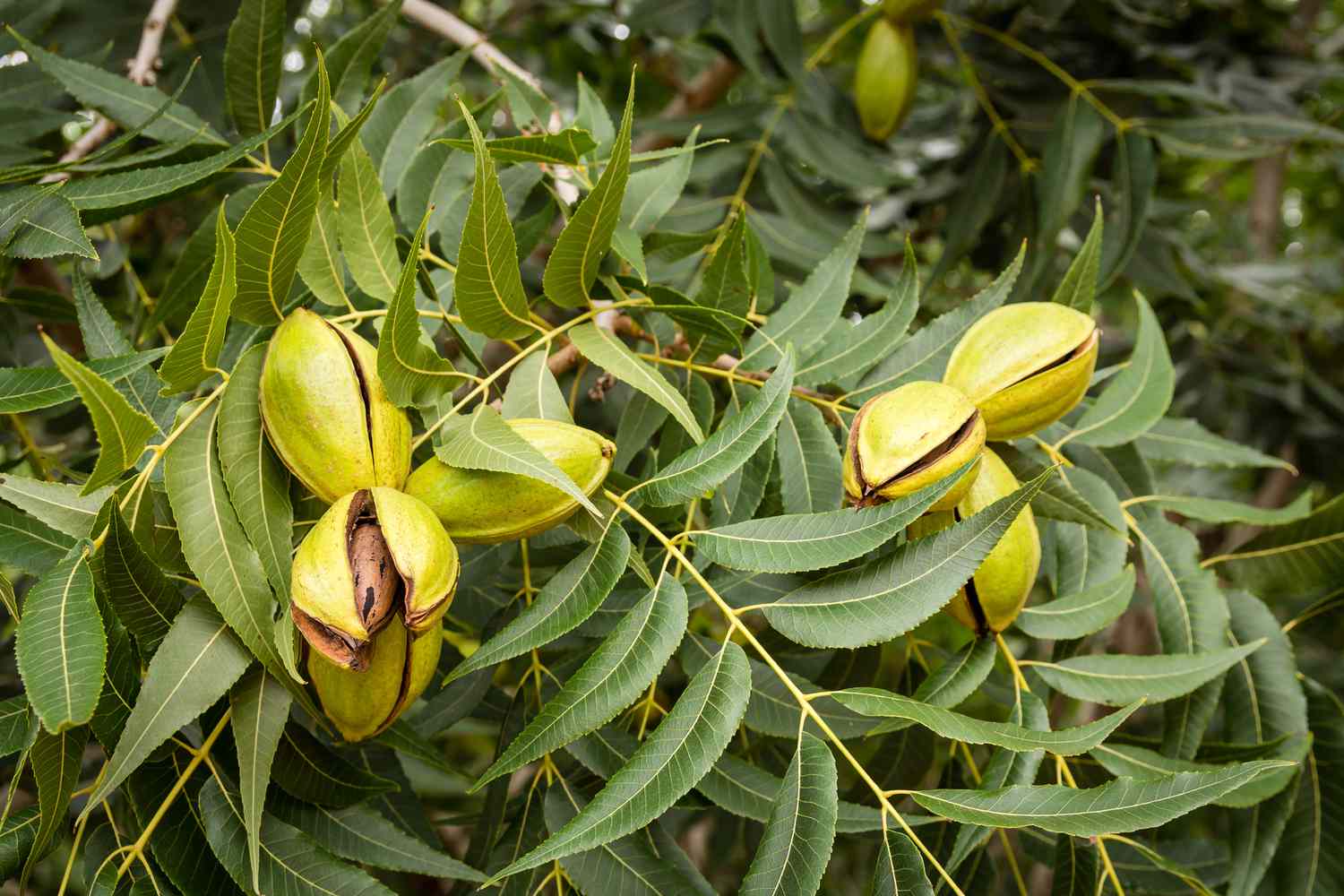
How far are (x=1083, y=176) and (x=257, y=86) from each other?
1554 millimetres

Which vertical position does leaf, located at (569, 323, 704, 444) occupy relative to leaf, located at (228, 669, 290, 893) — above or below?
above

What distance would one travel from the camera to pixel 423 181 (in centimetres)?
145

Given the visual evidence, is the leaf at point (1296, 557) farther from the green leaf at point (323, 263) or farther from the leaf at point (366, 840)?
the green leaf at point (323, 263)

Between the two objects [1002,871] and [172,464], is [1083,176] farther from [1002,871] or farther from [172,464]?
[172,464]

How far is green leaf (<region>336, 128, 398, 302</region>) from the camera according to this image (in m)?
1.19

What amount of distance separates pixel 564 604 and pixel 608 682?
88 millimetres

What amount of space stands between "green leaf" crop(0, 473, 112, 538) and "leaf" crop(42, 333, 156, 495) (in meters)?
0.09

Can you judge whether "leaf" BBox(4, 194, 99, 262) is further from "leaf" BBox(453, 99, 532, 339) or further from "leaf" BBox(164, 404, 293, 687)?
"leaf" BBox(453, 99, 532, 339)

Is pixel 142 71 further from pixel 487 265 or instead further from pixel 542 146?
pixel 487 265

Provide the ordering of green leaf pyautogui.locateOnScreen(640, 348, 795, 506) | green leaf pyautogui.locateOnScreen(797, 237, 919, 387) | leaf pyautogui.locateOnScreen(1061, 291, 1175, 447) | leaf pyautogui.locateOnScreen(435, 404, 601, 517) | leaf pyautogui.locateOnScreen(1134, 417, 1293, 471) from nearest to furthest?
leaf pyautogui.locateOnScreen(435, 404, 601, 517) < green leaf pyautogui.locateOnScreen(640, 348, 795, 506) < green leaf pyautogui.locateOnScreen(797, 237, 919, 387) < leaf pyautogui.locateOnScreen(1061, 291, 1175, 447) < leaf pyautogui.locateOnScreen(1134, 417, 1293, 471)

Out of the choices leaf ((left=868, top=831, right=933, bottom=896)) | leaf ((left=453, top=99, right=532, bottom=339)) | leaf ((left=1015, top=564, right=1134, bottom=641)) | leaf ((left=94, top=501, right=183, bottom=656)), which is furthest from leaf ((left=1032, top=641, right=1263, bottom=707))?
leaf ((left=94, top=501, right=183, bottom=656))

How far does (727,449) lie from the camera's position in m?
1.05

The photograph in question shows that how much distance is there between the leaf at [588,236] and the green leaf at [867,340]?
0.29 meters

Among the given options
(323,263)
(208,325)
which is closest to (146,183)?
(323,263)
